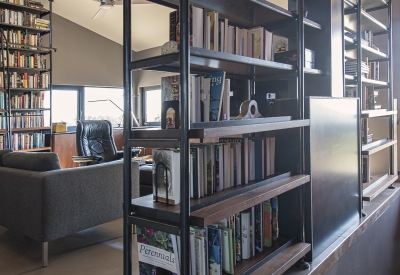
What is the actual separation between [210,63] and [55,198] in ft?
5.36

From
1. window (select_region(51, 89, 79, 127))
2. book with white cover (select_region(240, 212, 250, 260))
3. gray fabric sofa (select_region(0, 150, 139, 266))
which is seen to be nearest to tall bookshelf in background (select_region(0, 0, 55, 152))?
window (select_region(51, 89, 79, 127))

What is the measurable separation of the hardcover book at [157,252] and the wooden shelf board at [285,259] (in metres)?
0.47

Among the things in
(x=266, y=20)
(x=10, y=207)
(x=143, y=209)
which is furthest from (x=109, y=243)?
(x=266, y=20)

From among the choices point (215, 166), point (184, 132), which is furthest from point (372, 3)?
point (184, 132)

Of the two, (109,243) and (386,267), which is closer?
(109,243)

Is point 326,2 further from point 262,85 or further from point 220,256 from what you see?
point 220,256

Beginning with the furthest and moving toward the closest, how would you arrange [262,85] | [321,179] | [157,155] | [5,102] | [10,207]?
1. [5,102]
2. [10,207]
3. [262,85]
4. [321,179]
5. [157,155]

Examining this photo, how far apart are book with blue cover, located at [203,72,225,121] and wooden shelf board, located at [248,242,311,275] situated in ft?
2.55

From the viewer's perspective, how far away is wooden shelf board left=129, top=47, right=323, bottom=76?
4.50 ft

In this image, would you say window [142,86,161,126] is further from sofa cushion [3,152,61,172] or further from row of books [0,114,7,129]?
sofa cushion [3,152,61,172]

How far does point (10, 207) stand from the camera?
2.83 meters

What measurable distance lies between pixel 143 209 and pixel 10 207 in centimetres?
193

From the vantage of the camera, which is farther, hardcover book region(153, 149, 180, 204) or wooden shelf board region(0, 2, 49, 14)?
wooden shelf board region(0, 2, 49, 14)

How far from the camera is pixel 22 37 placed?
5.58 meters
